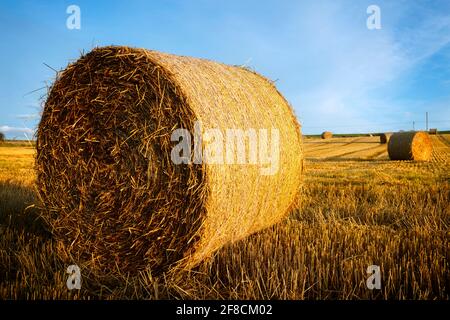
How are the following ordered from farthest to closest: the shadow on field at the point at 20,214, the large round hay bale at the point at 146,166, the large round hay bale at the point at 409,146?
the large round hay bale at the point at 409,146, the shadow on field at the point at 20,214, the large round hay bale at the point at 146,166

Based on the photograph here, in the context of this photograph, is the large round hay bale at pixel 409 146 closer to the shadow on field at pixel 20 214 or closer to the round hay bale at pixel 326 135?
the shadow on field at pixel 20 214

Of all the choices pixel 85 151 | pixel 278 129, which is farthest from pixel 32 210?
pixel 278 129

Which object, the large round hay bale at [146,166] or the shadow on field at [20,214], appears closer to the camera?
the large round hay bale at [146,166]

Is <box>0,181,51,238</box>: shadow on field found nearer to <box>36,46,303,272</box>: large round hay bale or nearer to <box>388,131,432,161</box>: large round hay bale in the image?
<box>36,46,303,272</box>: large round hay bale

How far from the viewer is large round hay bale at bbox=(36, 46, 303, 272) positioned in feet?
12.5

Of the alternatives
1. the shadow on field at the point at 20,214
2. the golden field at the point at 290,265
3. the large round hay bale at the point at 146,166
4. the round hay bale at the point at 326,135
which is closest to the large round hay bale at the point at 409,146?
the golden field at the point at 290,265

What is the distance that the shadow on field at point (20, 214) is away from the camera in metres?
5.20

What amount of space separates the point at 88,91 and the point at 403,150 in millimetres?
15954

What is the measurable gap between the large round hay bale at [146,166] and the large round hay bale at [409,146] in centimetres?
1427

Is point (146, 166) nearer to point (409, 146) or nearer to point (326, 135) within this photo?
point (409, 146)

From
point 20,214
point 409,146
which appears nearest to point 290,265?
point 20,214

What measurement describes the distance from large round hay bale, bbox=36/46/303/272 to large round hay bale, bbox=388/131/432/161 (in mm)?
14269

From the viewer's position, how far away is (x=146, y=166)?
4.10 metres

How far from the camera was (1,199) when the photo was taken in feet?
21.5
